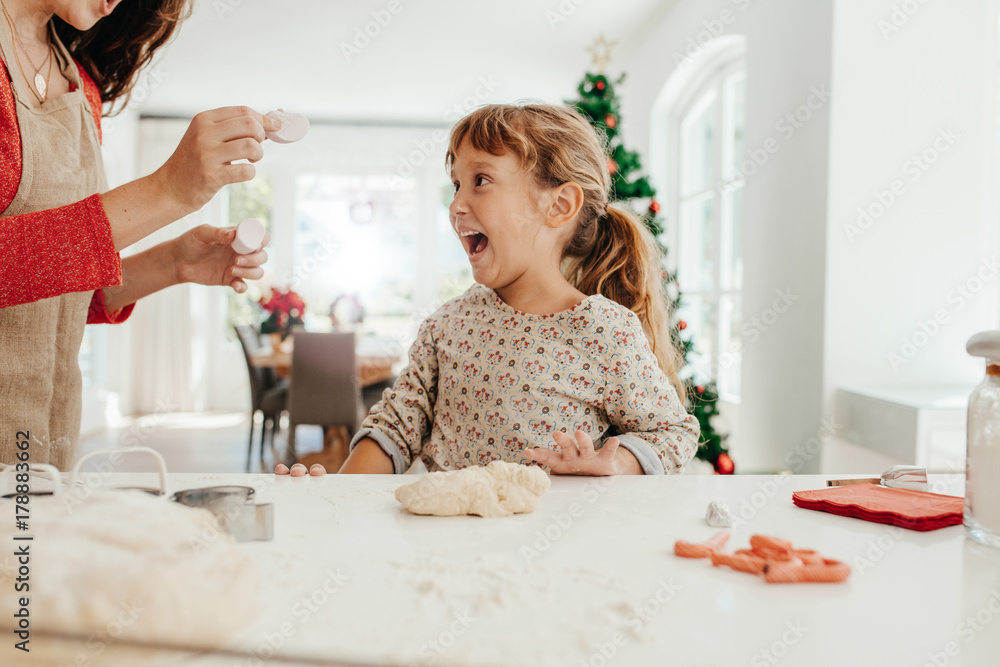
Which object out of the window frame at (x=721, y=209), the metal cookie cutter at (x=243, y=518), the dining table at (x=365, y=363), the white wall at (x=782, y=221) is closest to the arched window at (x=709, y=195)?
the window frame at (x=721, y=209)

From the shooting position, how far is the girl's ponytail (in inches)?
57.6

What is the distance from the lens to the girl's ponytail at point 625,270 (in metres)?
1.46

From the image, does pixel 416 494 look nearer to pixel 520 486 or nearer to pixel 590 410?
pixel 520 486

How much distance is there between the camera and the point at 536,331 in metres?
1.30

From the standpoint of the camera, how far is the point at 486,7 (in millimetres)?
4465

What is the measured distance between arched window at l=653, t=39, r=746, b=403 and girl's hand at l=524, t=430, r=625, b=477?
A: 2695 mm

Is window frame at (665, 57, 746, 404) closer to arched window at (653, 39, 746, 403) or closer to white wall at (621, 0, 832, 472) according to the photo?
arched window at (653, 39, 746, 403)

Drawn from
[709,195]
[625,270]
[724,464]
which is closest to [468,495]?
[625,270]

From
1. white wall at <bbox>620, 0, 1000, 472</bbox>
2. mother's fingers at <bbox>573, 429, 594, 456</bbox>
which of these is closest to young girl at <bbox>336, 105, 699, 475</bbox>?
mother's fingers at <bbox>573, 429, 594, 456</bbox>

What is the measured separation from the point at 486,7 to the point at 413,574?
4.53 m

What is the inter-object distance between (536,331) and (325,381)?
305cm

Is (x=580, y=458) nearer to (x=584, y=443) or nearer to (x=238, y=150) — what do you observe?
(x=584, y=443)

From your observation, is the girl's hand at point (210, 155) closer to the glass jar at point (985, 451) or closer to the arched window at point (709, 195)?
the glass jar at point (985, 451)

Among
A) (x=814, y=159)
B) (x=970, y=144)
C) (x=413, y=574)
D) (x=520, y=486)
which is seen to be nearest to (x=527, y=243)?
(x=520, y=486)
